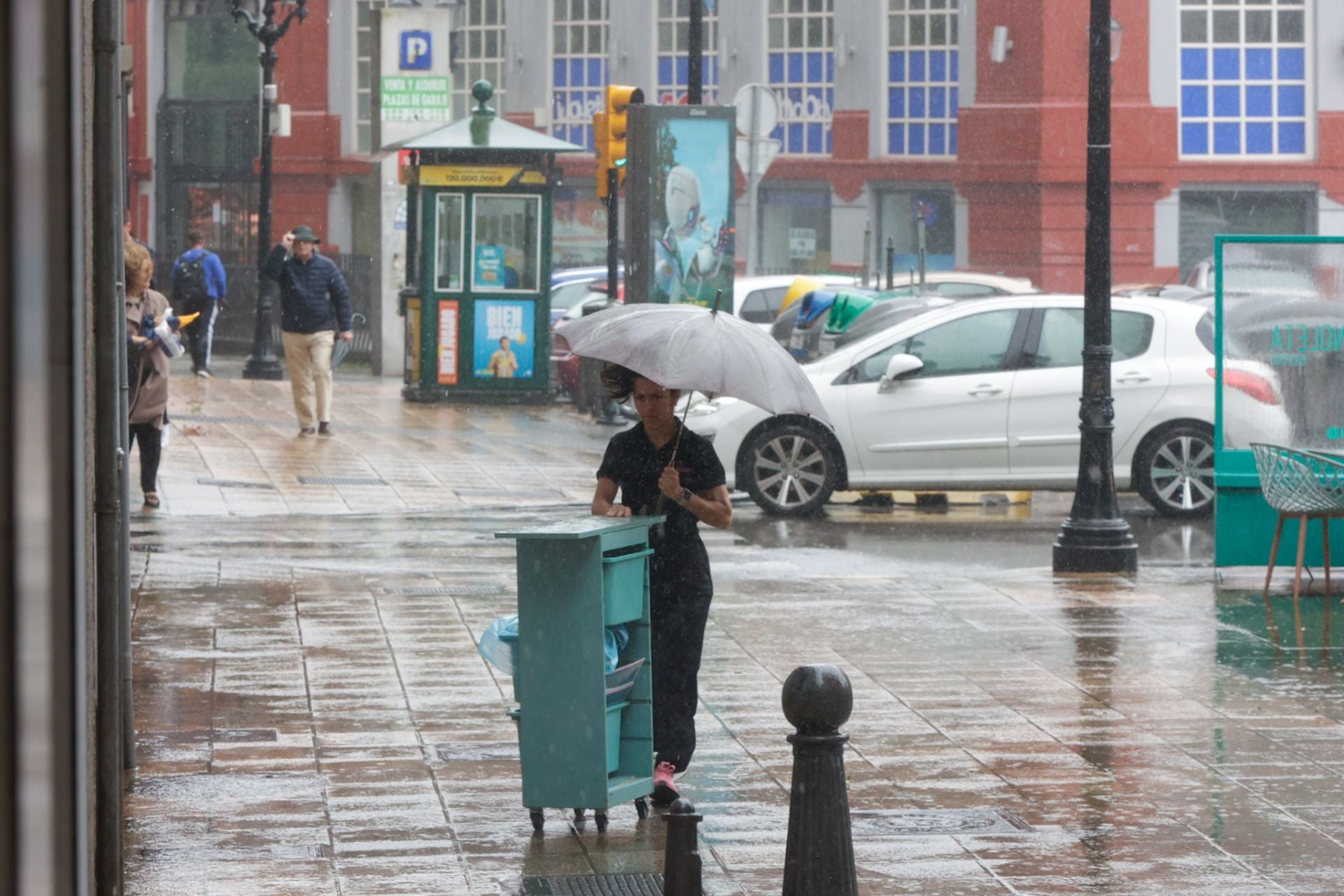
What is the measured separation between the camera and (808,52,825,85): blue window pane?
1737 inches

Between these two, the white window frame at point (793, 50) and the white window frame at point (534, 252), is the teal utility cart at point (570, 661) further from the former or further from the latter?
the white window frame at point (793, 50)

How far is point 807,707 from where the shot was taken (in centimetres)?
489

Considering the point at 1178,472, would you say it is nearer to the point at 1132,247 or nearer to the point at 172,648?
the point at 172,648

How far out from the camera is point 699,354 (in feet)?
20.6

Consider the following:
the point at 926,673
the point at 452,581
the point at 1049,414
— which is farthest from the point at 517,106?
the point at 926,673

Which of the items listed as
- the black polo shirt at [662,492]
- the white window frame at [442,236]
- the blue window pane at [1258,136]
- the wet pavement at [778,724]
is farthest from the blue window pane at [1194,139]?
the black polo shirt at [662,492]

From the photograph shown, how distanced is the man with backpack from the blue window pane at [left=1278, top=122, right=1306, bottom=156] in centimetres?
2280

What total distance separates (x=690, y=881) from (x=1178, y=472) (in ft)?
34.4

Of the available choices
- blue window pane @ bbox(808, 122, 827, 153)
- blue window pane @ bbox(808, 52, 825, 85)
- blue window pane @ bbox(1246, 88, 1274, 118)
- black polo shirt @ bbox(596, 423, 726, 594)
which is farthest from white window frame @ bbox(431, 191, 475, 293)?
blue window pane @ bbox(1246, 88, 1274, 118)

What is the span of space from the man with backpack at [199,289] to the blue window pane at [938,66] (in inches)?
764

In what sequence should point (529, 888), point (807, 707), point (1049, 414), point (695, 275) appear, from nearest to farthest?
point (807, 707) < point (529, 888) < point (1049, 414) < point (695, 275)

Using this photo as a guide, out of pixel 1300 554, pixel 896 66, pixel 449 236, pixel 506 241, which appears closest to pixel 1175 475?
pixel 1300 554

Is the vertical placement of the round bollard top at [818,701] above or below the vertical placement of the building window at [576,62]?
below

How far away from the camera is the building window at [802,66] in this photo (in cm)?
4397
